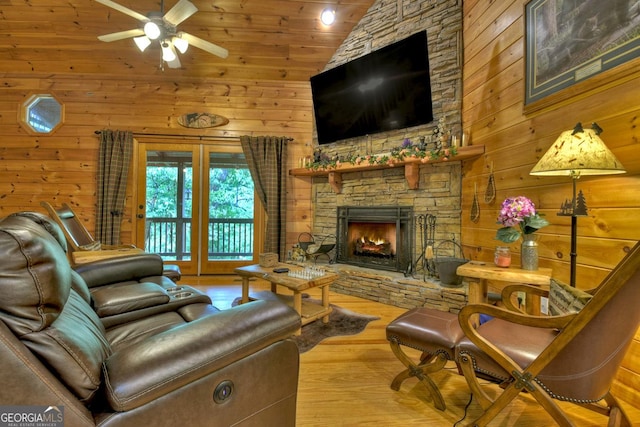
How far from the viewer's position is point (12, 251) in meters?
0.72

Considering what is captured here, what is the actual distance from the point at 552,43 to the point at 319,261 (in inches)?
130

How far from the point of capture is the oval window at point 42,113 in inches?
177

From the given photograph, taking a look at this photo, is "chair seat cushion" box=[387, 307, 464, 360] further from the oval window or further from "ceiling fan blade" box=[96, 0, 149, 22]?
the oval window

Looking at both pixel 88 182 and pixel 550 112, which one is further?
pixel 88 182

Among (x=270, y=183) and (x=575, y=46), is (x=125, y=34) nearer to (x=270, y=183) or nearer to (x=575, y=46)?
(x=270, y=183)

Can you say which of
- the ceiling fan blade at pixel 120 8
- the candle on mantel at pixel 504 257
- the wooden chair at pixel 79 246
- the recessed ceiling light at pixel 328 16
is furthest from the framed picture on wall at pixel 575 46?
the wooden chair at pixel 79 246

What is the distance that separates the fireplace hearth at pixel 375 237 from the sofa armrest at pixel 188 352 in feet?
9.10

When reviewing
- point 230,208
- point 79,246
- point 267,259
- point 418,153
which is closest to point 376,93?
point 418,153

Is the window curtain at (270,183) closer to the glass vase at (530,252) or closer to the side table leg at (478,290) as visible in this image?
the side table leg at (478,290)

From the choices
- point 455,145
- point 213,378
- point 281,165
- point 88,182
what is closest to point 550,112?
point 455,145

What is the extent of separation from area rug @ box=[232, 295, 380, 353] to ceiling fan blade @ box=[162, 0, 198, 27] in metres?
2.80

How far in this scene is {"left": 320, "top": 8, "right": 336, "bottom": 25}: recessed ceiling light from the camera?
13.0 ft

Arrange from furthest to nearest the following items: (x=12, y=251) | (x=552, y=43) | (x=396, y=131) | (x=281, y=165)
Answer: (x=281, y=165)
(x=396, y=131)
(x=552, y=43)
(x=12, y=251)

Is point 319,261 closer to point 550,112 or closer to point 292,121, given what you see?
point 292,121
